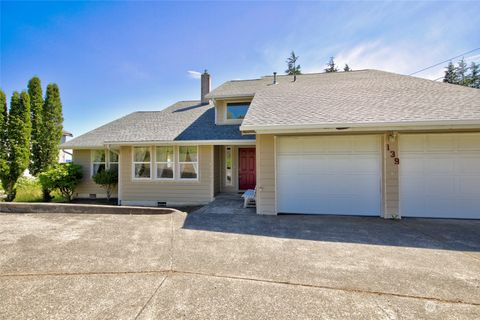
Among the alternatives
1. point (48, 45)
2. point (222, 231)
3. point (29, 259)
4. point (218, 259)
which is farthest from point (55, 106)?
point (218, 259)

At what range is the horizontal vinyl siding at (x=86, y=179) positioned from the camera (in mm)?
10594

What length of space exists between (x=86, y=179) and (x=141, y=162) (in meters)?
3.55

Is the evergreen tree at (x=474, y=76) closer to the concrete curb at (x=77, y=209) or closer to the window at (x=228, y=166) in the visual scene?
A: the window at (x=228, y=166)

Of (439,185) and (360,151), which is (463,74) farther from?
(360,151)

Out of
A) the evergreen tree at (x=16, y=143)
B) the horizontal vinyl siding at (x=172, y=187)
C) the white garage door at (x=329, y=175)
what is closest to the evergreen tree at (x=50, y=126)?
the evergreen tree at (x=16, y=143)

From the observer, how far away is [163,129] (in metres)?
9.93

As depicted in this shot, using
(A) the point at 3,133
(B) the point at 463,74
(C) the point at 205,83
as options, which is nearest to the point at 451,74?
(B) the point at 463,74

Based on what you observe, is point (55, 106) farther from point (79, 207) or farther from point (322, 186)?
point (322, 186)

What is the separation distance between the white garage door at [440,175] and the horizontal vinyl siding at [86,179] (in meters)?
12.5

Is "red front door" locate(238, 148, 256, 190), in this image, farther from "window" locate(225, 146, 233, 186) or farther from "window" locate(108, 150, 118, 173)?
"window" locate(108, 150, 118, 173)

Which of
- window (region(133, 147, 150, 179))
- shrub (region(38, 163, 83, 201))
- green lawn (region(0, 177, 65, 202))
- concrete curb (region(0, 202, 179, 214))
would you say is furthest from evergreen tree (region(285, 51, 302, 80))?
concrete curb (region(0, 202, 179, 214))

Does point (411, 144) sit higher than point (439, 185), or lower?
higher

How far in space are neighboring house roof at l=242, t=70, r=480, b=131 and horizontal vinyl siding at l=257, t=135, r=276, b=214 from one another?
0.74 m

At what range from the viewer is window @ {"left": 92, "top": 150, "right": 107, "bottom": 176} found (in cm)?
1059
